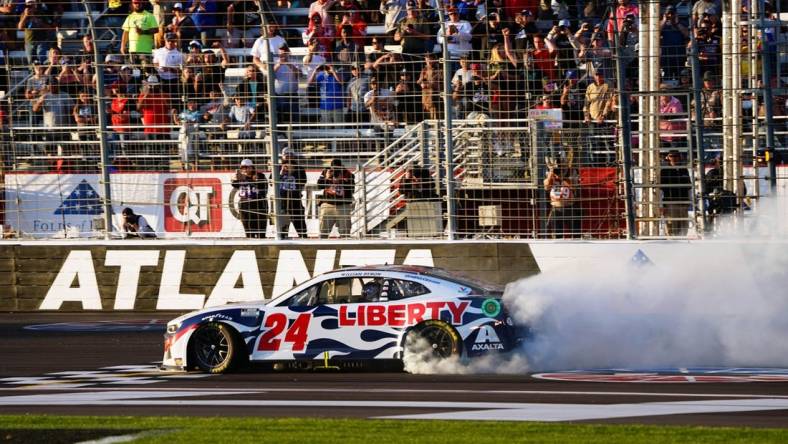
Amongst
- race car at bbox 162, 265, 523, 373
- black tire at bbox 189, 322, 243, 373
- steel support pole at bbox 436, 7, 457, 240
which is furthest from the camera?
steel support pole at bbox 436, 7, 457, 240

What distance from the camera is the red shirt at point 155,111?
18.5 meters

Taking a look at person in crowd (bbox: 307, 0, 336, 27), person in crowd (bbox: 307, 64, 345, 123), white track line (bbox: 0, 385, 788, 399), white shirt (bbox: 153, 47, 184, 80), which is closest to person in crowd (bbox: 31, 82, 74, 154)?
white shirt (bbox: 153, 47, 184, 80)

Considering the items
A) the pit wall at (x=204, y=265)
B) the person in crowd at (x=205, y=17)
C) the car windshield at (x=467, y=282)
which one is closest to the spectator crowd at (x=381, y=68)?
the person in crowd at (x=205, y=17)

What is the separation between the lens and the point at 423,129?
17.9 meters

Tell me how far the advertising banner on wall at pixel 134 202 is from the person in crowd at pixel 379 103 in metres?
0.95

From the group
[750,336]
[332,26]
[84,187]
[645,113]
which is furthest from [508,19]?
[750,336]

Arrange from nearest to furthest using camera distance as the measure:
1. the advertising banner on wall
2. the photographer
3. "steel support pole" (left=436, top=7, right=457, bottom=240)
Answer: "steel support pole" (left=436, top=7, right=457, bottom=240), the advertising banner on wall, the photographer

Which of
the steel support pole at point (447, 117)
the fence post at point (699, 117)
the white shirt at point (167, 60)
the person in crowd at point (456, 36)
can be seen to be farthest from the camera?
the white shirt at point (167, 60)

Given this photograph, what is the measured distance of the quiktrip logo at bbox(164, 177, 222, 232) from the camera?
1873cm

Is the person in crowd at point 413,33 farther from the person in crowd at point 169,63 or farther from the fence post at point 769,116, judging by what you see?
the fence post at point 769,116

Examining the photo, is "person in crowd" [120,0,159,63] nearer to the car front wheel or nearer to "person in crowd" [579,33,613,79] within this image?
"person in crowd" [579,33,613,79]

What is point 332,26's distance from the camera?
20703 millimetres

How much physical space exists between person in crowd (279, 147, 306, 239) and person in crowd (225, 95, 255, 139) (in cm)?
67

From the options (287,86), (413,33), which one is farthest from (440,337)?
(413,33)
